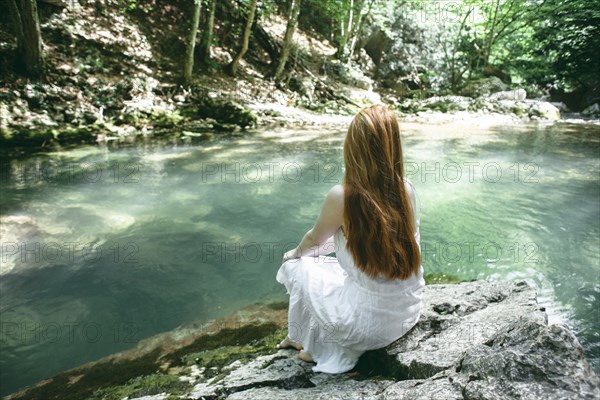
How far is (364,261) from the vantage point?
2.22 m

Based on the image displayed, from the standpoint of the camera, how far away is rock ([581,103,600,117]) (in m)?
18.9

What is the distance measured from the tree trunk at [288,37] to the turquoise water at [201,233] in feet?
24.9

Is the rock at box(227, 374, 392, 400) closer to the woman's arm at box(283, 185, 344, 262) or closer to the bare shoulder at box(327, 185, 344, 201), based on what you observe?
the woman's arm at box(283, 185, 344, 262)

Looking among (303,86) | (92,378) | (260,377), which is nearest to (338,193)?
(260,377)

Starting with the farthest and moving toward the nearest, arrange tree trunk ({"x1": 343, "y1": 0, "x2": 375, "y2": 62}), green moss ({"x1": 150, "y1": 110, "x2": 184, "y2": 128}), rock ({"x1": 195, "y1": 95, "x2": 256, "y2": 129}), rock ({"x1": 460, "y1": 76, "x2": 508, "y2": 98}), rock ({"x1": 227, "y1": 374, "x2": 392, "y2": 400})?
rock ({"x1": 460, "y1": 76, "x2": 508, "y2": 98})
tree trunk ({"x1": 343, "y1": 0, "x2": 375, "y2": 62})
rock ({"x1": 195, "y1": 95, "x2": 256, "y2": 129})
green moss ({"x1": 150, "y1": 110, "x2": 184, "y2": 128})
rock ({"x1": 227, "y1": 374, "x2": 392, "y2": 400})

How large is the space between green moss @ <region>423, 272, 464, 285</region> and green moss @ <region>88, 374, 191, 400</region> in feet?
9.03

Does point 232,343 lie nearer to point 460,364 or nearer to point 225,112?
point 460,364

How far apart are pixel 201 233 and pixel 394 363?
3.74 m

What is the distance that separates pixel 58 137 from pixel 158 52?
265 inches

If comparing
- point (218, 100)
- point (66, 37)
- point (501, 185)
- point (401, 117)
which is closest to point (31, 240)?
point (501, 185)

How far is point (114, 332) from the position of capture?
3.46 metres

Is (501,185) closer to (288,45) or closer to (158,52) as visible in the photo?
(288,45)

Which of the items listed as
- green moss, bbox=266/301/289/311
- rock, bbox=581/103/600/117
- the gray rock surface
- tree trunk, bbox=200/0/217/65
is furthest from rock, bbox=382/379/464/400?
rock, bbox=581/103/600/117

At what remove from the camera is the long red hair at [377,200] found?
2117mm
